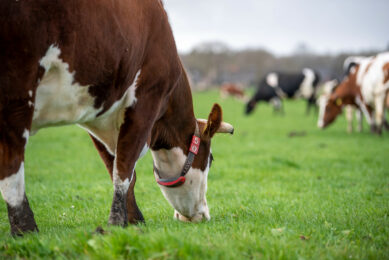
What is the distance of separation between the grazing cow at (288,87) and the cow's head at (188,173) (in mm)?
22129

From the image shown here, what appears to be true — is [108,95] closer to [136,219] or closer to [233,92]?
[136,219]

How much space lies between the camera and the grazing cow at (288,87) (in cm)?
2661

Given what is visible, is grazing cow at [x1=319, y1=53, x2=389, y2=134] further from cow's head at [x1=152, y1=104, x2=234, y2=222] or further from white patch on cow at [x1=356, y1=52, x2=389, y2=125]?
cow's head at [x1=152, y1=104, x2=234, y2=222]

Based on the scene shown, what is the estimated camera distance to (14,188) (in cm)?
287

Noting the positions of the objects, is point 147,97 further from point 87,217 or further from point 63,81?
point 87,217

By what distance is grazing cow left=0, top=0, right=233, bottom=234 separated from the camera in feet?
8.64

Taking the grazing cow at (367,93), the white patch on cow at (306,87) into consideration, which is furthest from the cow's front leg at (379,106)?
the white patch on cow at (306,87)

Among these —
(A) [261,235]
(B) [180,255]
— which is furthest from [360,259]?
(B) [180,255]

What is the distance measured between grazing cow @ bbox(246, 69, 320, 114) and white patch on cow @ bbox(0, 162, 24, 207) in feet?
78.4

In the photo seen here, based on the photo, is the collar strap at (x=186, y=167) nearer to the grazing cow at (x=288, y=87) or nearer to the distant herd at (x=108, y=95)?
the distant herd at (x=108, y=95)

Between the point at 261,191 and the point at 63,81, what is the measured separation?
3924 mm

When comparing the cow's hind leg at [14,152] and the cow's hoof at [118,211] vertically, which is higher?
the cow's hind leg at [14,152]

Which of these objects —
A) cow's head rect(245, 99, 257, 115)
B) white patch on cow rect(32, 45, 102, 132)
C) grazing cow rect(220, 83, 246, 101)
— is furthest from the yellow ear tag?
grazing cow rect(220, 83, 246, 101)

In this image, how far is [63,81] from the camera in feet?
9.52
